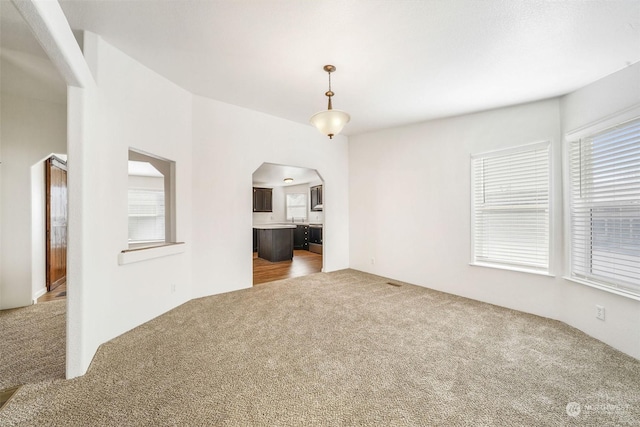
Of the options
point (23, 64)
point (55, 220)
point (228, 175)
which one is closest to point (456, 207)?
point (228, 175)

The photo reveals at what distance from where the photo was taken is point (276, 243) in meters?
6.47

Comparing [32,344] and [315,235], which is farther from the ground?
[315,235]

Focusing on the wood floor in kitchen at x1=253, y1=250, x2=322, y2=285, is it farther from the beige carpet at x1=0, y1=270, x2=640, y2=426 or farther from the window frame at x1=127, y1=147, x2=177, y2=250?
the beige carpet at x1=0, y1=270, x2=640, y2=426

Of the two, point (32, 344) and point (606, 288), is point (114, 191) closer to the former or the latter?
point (32, 344)

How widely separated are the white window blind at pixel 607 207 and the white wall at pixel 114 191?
4547mm

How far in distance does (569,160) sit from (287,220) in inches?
320

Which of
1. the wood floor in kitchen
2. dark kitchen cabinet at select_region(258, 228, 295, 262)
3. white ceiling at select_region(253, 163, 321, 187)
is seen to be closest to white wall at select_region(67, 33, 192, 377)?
the wood floor in kitchen

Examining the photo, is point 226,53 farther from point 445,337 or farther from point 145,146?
point 445,337

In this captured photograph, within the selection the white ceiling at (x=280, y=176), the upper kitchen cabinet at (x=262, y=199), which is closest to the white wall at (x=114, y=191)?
the white ceiling at (x=280, y=176)

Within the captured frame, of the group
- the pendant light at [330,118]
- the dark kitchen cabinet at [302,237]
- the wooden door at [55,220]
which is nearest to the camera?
the pendant light at [330,118]

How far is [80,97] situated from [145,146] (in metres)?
0.87

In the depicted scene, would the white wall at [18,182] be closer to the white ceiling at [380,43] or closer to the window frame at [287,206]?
the white ceiling at [380,43]

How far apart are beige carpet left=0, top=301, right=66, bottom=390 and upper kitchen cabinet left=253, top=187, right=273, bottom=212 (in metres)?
5.81

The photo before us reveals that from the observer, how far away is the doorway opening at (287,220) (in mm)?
Result: 6379
